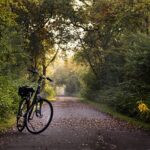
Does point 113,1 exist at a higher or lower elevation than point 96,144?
higher

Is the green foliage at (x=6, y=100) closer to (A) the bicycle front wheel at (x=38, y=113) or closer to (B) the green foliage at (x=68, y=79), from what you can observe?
(A) the bicycle front wheel at (x=38, y=113)

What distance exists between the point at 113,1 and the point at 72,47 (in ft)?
48.7

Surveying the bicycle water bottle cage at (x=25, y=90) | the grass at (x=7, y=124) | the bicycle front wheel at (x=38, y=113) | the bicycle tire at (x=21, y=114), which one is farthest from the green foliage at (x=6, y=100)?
the bicycle front wheel at (x=38, y=113)

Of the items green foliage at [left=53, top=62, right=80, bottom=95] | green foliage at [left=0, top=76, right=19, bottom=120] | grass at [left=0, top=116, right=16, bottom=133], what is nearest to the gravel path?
grass at [left=0, top=116, right=16, bottom=133]

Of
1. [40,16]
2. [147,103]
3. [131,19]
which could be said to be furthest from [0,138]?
[40,16]

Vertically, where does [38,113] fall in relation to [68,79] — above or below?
below

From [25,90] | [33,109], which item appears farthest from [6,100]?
[33,109]

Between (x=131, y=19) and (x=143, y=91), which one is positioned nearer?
(x=143, y=91)

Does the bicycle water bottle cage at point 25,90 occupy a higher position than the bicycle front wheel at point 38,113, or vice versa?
the bicycle water bottle cage at point 25,90

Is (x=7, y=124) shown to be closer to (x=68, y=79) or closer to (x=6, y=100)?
(x=6, y=100)

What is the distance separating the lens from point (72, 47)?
38.3 meters

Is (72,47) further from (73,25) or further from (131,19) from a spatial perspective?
(131,19)

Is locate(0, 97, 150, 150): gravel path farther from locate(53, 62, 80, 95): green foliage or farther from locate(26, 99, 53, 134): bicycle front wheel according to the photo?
locate(53, 62, 80, 95): green foliage

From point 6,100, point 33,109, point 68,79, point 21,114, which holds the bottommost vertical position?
point 21,114
